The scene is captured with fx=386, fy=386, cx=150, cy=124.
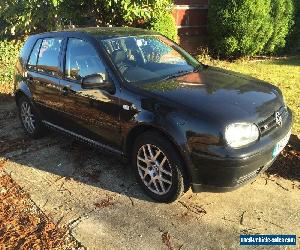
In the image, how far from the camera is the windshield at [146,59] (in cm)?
447

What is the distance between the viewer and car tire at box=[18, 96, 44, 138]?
241 inches

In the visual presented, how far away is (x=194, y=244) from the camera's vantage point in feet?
11.7

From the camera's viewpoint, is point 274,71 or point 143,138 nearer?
point 143,138

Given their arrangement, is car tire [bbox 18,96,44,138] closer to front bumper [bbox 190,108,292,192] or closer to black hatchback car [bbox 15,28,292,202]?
black hatchback car [bbox 15,28,292,202]

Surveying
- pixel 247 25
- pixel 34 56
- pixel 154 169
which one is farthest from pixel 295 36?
pixel 154 169

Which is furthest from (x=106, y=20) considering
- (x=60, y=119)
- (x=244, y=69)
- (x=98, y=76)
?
(x=98, y=76)

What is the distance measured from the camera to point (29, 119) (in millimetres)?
6320

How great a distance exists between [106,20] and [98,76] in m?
5.57

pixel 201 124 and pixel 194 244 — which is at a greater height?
pixel 201 124

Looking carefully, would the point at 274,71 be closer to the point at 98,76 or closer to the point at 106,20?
the point at 106,20

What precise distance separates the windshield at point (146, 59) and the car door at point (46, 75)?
967 mm

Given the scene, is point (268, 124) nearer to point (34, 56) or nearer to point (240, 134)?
point (240, 134)

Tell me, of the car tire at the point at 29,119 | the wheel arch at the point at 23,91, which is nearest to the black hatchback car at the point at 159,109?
the wheel arch at the point at 23,91

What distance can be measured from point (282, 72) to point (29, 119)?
6.71 meters
